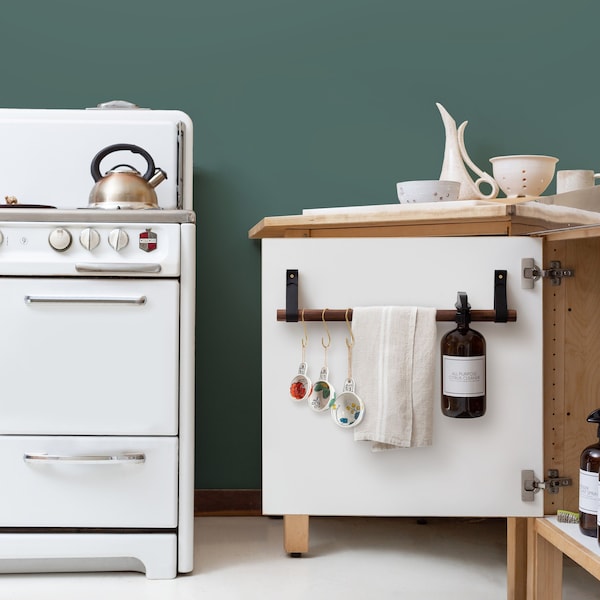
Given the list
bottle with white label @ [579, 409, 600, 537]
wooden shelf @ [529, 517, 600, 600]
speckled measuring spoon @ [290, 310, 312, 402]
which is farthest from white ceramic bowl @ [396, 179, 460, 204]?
wooden shelf @ [529, 517, 600, 600]

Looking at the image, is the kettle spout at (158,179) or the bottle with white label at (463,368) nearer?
the bottle with white label at (463,368)

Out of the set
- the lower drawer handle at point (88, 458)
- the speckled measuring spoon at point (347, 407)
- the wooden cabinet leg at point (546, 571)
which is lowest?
the wooden cabinet leg at point (546, 571)

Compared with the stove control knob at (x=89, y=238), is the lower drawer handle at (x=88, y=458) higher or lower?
lower

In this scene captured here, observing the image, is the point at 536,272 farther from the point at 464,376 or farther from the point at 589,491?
the point at 589,491

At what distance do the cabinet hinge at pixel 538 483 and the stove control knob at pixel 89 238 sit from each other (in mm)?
1045

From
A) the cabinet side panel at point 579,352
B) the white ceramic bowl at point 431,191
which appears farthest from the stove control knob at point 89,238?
the cabinet side panel at point 579,352

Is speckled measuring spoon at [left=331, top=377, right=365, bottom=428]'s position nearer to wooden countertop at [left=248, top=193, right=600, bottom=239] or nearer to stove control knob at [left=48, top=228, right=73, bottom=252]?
wooden countertop at [left=248, top=193, right=600, bottom=239]

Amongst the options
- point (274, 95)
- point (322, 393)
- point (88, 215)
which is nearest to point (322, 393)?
point (322, 393)

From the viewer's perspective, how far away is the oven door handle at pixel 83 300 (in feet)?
Answer: 5.47

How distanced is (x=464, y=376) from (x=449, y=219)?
339 millimetres

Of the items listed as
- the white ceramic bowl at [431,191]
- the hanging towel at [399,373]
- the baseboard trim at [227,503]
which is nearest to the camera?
the hanging towel at [399,373]

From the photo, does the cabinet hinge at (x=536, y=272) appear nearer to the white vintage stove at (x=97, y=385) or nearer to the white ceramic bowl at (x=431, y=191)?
the white ceramic bowl at (x=431, y=191)

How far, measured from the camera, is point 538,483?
1.63 m

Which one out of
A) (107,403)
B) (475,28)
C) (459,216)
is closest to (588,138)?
(475,28)
